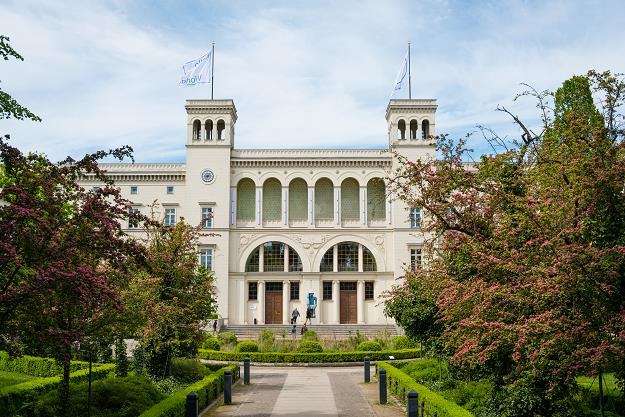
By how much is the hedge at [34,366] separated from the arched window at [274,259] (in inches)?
987

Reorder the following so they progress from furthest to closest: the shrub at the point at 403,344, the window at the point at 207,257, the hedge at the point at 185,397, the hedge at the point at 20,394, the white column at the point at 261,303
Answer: the white column at the point at 261,303 → the window at the point at 207,257 → the shrub at the point at 403,344 → the hedge at the point at 20,394 → the hedge at the point at 185,397

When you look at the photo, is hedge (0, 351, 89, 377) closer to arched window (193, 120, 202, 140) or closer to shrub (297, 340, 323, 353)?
shrub (297, 340, 323, 353)

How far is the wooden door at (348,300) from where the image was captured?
50469 mm

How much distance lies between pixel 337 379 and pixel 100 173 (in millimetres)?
17374

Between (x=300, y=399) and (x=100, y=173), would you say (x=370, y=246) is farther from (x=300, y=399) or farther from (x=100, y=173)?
(x=100, y=173)

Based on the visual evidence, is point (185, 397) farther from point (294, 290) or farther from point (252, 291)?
point (252, 291)

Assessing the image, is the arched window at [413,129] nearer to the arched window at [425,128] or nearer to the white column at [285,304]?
the arched window at [425,128]

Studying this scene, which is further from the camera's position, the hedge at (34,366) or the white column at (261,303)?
the white column at (261,303)

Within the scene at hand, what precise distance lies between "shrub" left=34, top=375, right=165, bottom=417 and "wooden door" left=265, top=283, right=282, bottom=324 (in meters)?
32.6

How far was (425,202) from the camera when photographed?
14.0m

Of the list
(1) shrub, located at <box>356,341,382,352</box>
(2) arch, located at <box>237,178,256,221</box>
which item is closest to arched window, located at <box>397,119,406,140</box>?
(2) arch, located at <box>237,178,256,221</box>

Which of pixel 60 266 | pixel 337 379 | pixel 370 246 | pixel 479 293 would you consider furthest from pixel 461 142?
pixel 370 246

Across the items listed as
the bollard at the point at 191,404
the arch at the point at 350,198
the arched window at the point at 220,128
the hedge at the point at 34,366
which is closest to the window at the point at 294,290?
the arch at the point at 350,198

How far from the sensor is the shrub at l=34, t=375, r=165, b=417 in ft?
49.0
